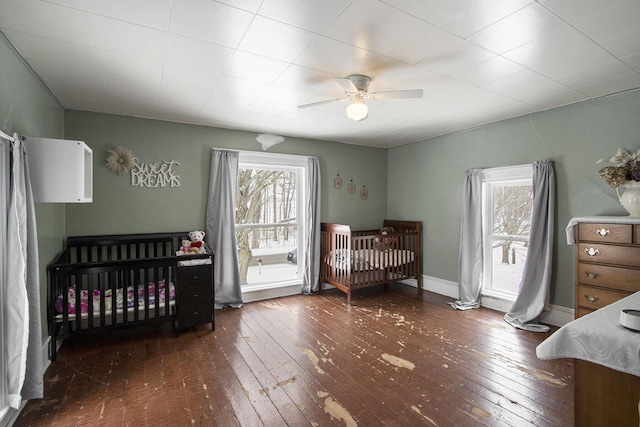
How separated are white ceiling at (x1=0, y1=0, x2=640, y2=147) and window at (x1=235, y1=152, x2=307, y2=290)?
120 centimetres

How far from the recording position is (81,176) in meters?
2.17

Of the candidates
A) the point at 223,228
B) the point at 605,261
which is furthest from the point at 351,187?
the point at 605,261

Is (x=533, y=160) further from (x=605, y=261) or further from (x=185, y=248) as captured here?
(x=185, y=248)

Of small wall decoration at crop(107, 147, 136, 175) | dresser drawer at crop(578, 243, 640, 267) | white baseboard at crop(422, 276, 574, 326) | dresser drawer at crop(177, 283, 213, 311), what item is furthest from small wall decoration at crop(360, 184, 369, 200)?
small wall decoration at crop(107, 147, 136, 175)

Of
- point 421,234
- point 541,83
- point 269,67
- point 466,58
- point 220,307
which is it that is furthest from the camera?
point 421,234

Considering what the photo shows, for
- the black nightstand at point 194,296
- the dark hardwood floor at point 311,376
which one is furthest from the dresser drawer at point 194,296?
the dark hardwood floor at point 311,376

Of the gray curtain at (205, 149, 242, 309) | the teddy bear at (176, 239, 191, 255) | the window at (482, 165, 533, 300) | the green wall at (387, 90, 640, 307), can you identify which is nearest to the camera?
the green wall at (387, 90, 640, 307)

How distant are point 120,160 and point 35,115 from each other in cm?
101

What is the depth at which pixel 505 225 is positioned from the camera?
3736 mm

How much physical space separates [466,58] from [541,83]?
35.5 inches

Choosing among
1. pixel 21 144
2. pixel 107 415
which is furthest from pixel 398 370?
pixel 21 144

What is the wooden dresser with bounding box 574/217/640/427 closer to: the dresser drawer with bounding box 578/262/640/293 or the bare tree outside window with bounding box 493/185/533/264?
the dresser drawer with bounding box 578/262/640/293

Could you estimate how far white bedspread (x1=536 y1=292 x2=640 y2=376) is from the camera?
994mm

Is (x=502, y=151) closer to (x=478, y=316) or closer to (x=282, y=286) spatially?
(x=478, y=316)
